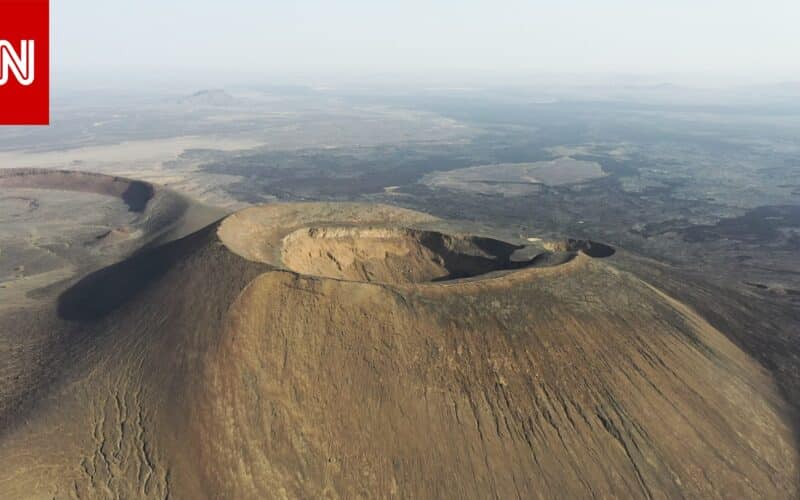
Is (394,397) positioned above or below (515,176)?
below

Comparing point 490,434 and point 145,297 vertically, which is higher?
point 145,297

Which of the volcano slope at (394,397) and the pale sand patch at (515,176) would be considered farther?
the pale sand patch at (515,176)

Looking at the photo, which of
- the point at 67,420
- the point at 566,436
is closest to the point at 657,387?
the point at 566,436

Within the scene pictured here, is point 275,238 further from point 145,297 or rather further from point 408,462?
point 408,462

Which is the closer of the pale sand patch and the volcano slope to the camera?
the volcano slope

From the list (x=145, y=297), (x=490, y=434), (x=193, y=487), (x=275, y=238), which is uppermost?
(x=275, y=238)

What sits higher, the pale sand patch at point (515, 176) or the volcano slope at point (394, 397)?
the pale sand patch at point (515, 176)

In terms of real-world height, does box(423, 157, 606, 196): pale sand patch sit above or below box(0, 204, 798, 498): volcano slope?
above

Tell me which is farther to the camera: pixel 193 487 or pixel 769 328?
pixel 769 328
